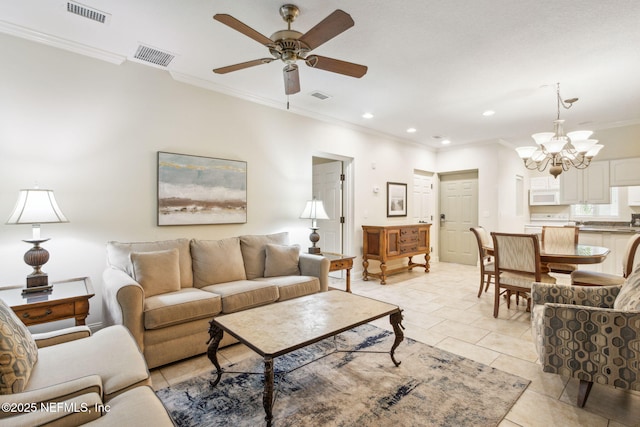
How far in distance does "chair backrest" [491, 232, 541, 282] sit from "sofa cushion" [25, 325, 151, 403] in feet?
11.4

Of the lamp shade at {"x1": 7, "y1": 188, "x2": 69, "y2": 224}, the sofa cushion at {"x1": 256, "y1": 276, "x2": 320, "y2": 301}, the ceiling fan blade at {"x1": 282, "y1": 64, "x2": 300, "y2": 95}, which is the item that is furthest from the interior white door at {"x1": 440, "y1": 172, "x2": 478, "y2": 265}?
the lamp shade at {"x1": 7, "y1": 188, "x2": 69, "y2": 224}

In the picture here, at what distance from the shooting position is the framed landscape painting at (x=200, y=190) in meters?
3.17

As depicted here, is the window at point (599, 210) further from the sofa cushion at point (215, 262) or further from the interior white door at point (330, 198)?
the sofa cushion at point (215, 262)

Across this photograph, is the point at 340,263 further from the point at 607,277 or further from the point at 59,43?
the point at 59,43

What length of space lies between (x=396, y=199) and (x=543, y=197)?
3690mm

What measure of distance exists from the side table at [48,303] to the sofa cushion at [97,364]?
1.97 feet

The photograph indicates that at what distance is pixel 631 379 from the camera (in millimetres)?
1707

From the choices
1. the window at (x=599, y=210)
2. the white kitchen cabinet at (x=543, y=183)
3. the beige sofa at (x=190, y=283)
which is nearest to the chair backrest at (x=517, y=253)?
the beige sofa at (x=190, y=283)

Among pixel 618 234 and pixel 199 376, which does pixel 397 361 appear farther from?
pixel 618 234

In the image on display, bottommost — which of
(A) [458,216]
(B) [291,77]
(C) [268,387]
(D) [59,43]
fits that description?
(C) [268,387]

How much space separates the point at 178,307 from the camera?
2.35 m

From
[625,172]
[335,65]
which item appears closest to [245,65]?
[335,65]

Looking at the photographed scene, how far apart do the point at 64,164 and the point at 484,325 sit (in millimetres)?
4343

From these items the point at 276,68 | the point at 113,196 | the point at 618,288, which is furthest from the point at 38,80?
the point at 618,288
